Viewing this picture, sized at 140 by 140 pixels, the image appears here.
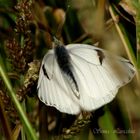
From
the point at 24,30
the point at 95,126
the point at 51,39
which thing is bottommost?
the point at 95,126

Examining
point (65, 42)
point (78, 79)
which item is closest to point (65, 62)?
point (78, 79)

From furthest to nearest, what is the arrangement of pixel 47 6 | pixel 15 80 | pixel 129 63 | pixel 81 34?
pixel 47 6
pixel 81 34
pixel 15 80
pixel 129 63

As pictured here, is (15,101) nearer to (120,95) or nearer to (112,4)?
(120,95)

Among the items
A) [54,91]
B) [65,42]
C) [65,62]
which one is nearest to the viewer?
[54,91]

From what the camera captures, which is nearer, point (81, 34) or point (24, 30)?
point (24, 30)

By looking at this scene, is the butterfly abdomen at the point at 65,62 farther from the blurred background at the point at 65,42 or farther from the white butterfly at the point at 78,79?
the blurred background at the point at 65,42

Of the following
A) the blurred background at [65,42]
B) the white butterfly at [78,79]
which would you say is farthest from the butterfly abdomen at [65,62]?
the blurred background at [65,42]

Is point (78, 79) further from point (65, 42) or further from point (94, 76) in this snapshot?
point (65, 42)

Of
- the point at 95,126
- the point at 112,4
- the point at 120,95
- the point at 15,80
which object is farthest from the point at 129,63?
the point at 15,80
